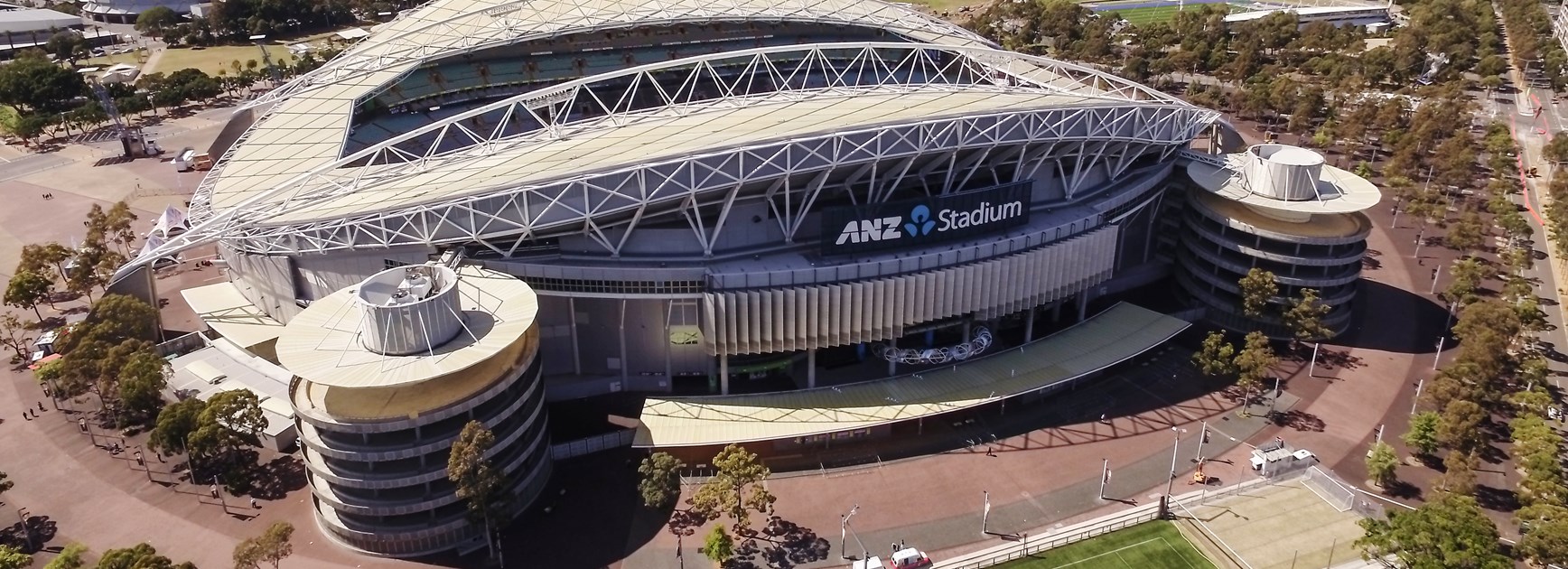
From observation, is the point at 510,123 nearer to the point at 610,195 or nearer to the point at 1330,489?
the point at 610,195

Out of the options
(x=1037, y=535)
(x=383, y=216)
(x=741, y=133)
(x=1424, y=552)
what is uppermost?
(x=741, y=133)

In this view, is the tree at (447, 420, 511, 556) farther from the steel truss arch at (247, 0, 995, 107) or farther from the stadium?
the steel truss arch at (247, 0, 995, 107)

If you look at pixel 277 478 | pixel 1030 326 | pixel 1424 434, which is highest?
pixel 1030 326

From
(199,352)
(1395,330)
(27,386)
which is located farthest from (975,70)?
(27,386)

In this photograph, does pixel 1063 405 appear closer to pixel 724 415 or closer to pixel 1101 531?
pixel 1101 531

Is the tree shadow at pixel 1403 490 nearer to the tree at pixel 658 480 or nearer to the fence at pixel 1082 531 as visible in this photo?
the fence at pixel 1082 531

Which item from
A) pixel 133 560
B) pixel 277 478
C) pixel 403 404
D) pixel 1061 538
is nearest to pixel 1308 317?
pixel 1061 538
